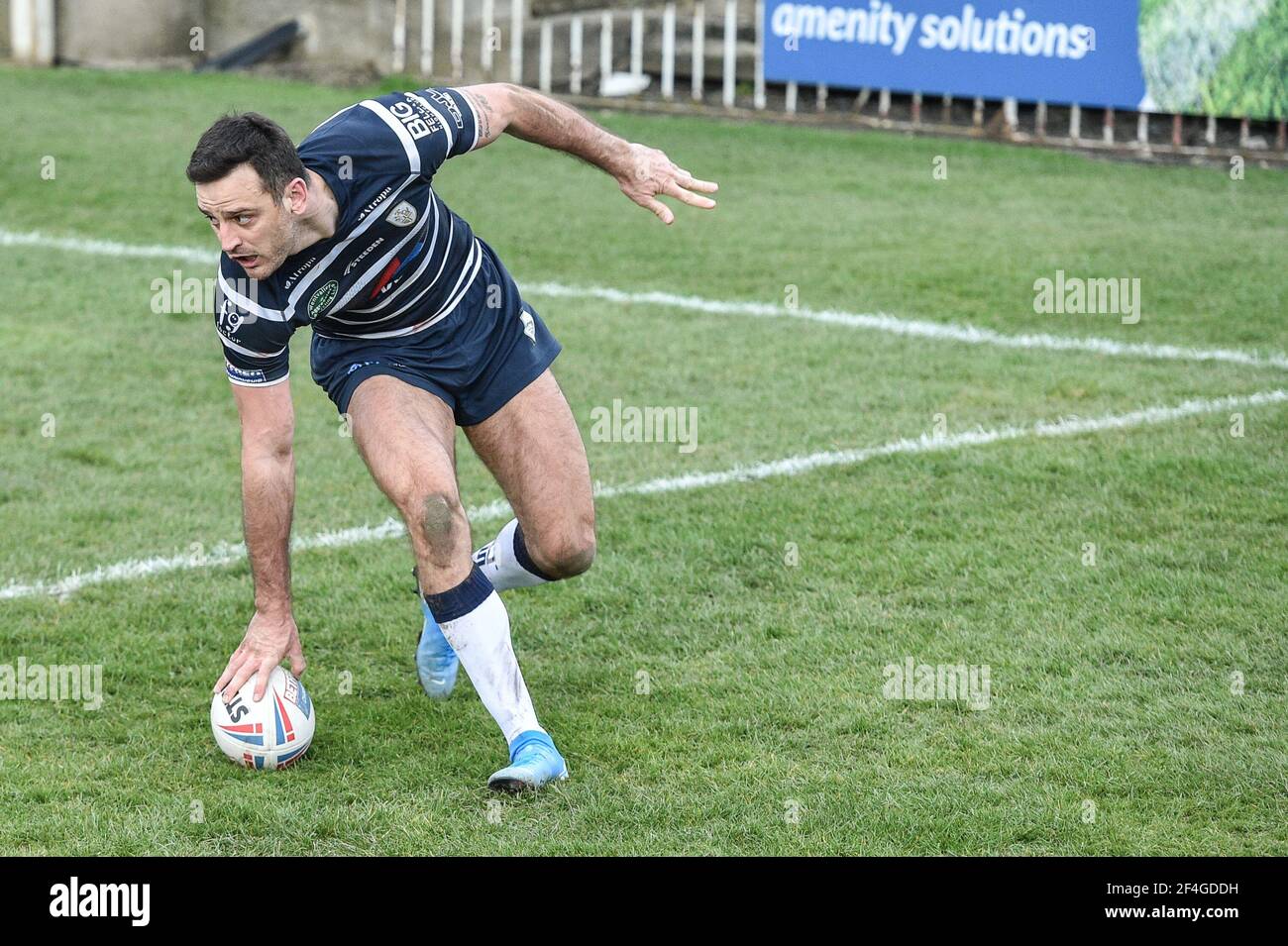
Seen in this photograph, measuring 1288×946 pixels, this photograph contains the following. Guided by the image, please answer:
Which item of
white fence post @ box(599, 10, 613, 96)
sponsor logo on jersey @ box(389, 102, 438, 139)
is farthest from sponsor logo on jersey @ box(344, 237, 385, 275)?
white fence post @ box(599, 10, 613, 96)

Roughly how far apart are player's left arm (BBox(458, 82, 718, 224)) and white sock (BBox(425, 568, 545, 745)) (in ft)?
4.81

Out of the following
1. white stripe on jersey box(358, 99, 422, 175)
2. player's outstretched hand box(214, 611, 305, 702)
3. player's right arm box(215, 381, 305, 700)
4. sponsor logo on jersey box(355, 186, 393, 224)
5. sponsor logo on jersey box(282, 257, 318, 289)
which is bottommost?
player's outstretched hand box(214, 611, 305, 702)

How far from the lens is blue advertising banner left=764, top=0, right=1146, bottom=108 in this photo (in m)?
14.6

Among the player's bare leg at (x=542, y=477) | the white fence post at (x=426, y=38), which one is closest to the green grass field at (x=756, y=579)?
the player's bare leg at (x=542, y=477)

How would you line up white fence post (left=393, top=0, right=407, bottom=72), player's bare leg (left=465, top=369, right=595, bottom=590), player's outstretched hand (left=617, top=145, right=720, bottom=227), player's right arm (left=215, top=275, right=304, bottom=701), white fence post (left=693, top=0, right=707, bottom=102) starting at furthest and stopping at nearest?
white fence post (left=393, top=0, right=407, bottom=72)
white fence post (left=693, top=0, right=707, bottom=102)
player's outstretched hand (left=617, top=145, right=720, bottom=227)
player's bare leg (left=465, top=369, right=595, bottom=590)
player's right arm (left=215, top=275, right=304, bottom=701)

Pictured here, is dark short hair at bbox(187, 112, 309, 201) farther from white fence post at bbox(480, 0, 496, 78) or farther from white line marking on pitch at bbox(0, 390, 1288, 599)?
white fence post at bbox(480, 0, 496, 78)

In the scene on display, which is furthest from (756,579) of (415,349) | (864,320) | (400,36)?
(400,36)

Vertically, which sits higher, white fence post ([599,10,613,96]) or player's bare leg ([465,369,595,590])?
white fence post ([599,10,613,96])

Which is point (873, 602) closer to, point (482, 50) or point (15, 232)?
point (15, 232)

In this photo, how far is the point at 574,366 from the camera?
9344 mm

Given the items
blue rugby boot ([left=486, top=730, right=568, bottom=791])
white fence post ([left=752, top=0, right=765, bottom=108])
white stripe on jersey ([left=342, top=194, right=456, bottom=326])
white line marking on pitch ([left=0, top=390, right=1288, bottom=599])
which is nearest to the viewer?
blue rugby boot ([left=486, top=730, right=568, bottom=791])

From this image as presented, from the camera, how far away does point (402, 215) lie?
5.16m

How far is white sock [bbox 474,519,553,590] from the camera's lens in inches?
220

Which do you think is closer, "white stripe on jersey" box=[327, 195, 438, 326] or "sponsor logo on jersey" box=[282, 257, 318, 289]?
"sponsor logo on jersey" box=[282, 257, 318, 289]
